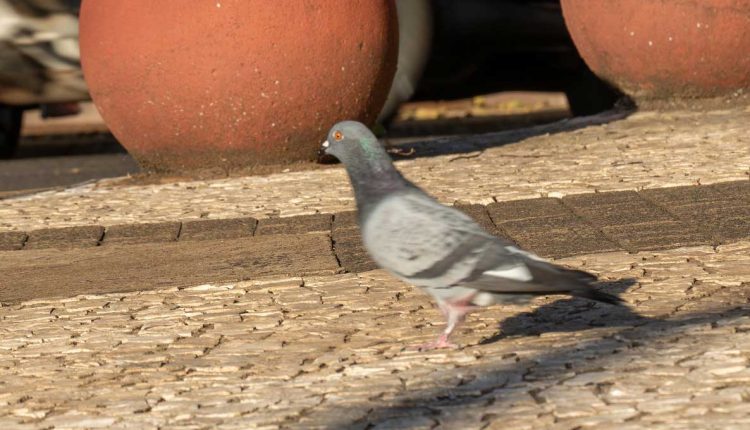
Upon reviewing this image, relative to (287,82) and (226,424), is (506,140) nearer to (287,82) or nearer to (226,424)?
(287,82)

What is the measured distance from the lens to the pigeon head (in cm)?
475

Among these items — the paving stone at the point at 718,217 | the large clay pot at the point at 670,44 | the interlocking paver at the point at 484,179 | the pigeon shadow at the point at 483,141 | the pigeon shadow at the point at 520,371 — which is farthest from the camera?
the large clay pot at the point at 670,44

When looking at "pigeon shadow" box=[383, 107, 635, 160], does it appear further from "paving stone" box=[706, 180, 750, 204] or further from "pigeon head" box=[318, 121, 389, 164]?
"pigeon head" box=[318, 121, 389, 164]

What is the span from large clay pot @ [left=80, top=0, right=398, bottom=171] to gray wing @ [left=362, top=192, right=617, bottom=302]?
13.3ft

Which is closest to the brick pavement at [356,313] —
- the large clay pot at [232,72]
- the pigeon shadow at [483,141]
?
the large clay pot at [232,72]

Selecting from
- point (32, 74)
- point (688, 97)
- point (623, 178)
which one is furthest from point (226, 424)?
point (32, 74)

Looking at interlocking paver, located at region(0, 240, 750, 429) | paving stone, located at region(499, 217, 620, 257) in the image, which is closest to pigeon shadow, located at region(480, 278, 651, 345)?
interlocking paver, located at region(0, 240, 750, 429)

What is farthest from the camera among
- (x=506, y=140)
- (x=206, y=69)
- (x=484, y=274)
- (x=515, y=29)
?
(x=515, y=29)

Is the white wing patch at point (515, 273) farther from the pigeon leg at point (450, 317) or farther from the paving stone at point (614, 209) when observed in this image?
the paving stone at point (614, 209)

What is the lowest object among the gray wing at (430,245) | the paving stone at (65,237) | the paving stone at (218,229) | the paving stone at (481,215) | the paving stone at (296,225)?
the paving stone at (65,237)

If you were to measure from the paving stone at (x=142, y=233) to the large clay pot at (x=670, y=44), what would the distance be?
4191 mm

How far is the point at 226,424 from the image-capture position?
3996 mm

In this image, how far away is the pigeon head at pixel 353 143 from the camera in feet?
15.6

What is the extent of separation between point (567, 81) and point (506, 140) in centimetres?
354
